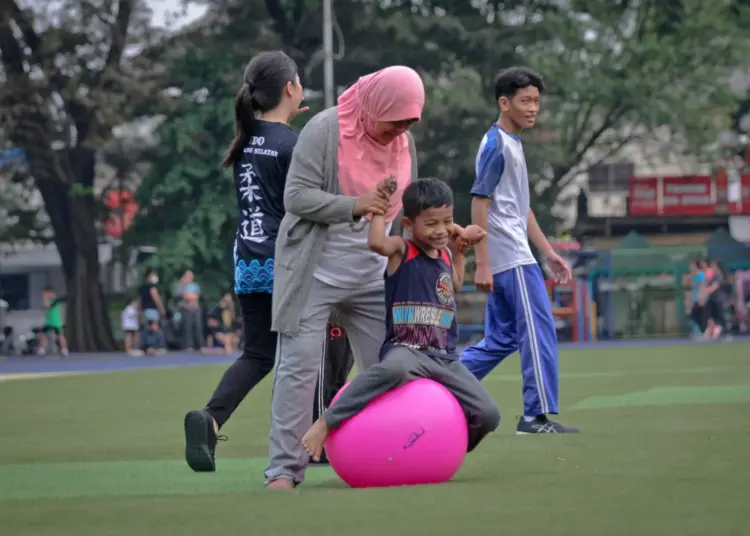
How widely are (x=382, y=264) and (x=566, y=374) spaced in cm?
1125

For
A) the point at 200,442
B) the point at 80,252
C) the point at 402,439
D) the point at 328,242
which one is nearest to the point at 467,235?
the point at 328,242

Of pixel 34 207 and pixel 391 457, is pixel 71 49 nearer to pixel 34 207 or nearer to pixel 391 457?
pixel 34 207

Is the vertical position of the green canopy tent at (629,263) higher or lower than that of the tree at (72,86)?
lower

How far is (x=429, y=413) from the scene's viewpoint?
6.72 metres

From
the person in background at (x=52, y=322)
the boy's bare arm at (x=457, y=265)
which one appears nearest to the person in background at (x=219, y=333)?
the person in background at (x=52, y=322)

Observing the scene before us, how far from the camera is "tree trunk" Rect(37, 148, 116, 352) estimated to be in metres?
39.7

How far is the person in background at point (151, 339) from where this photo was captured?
35.2m

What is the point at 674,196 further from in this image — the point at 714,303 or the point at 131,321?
the point at 131,321

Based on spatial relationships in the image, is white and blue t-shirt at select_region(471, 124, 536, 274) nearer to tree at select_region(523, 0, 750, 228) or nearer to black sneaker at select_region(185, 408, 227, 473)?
A: black sneaker at select_region(185, 408, 227, 473)

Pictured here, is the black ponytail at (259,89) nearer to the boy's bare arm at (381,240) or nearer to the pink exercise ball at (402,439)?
the boy's bare arm at (381,240)

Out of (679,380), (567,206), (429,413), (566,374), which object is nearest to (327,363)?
(429,413)

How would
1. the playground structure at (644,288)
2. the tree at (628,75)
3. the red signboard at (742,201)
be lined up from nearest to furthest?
the playground structure at (644,288) < the tree at (628,75) < the red signboard at (742,201)

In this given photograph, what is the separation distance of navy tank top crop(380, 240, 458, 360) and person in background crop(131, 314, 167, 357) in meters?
28.4

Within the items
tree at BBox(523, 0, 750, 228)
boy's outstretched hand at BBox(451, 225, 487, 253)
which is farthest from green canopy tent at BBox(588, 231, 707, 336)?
boy's outstretched hand at BBox(451, 225, 487, 253)
